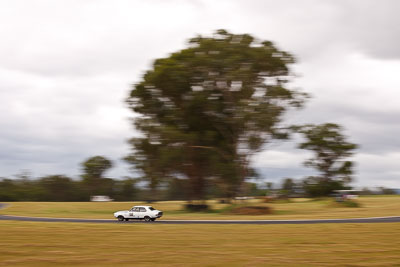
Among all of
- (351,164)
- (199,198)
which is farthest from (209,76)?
(351,164)

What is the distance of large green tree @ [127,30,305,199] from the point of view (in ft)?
163

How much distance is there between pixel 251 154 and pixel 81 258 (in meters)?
37.7

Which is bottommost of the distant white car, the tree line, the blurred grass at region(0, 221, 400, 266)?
the blurred grass at region(0, 221, 400, 266)

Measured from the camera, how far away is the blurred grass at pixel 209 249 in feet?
44.6

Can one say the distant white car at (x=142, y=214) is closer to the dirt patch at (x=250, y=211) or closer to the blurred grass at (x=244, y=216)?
the blurred grass at (x=244, y=216)

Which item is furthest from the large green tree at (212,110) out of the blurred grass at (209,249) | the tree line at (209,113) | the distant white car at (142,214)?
the blurred grass at (209,249)

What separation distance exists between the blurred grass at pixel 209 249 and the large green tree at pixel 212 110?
91.3ft

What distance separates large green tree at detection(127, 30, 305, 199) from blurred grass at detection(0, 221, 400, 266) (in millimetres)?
27829

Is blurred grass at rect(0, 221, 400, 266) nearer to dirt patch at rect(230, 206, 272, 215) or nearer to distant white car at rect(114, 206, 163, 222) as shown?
distant white car at rect(114, 206, 163, 222)

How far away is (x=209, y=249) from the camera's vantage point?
16.5m

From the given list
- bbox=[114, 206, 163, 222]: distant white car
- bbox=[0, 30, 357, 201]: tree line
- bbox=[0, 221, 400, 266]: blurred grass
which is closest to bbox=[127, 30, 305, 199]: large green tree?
bbox=[0, 30, 357, 201]: tree line

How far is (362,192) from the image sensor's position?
14288 centimetres

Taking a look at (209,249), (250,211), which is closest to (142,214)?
(250,211)

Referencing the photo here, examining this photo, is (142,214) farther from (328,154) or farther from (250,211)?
(328,154)
